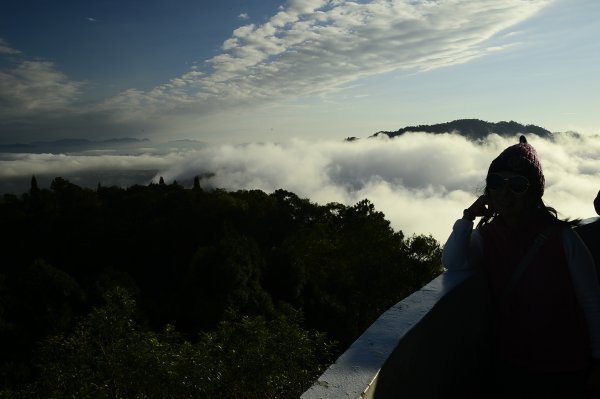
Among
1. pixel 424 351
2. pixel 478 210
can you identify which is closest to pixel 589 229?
pixel 478 210

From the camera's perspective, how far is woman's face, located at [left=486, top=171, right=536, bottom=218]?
2851 mm

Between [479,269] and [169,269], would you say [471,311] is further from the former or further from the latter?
[169,269]

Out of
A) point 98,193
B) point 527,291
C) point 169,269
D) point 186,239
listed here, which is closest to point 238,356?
point 527,291

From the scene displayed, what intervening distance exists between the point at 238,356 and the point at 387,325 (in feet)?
27.9

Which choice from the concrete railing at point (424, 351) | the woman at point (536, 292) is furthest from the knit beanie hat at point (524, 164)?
the concrete railing at point (424, 351)

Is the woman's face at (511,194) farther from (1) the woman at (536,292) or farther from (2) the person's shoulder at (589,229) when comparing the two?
(2) the person's shoulder at (589,229)

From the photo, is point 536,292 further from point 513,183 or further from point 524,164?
point 524,164

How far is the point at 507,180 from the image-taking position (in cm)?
288

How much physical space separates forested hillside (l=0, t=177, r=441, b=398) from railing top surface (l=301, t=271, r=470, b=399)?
739 cm

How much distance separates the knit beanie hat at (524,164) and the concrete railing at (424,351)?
0.81 metres

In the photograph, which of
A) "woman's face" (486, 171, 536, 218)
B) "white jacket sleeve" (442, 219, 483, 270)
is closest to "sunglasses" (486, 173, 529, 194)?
"woman's face" (486, 171, 536, 218)

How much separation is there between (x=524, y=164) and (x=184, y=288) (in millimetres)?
26056

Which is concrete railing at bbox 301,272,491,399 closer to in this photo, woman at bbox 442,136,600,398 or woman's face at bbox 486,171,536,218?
woman at bbox 442,136,600,398

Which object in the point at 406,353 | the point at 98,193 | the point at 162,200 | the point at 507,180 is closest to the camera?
the point at 406,353
